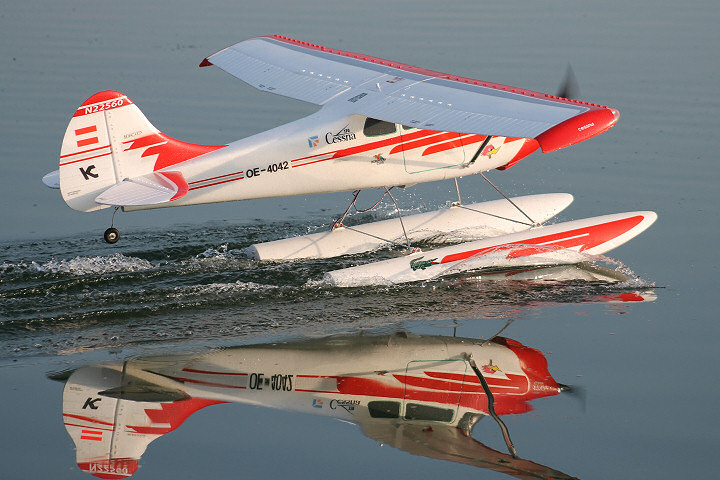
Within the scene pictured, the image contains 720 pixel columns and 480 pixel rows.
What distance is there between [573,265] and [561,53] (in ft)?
31.2

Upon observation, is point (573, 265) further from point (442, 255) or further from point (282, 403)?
point (282, 403)

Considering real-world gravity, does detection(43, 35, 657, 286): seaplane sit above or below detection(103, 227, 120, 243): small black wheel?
above

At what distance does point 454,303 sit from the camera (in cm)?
973

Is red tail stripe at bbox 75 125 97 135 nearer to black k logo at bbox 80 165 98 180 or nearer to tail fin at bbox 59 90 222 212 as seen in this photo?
tail fin at bbox 59 90 222 212

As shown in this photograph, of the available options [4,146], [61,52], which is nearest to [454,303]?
[4,146]

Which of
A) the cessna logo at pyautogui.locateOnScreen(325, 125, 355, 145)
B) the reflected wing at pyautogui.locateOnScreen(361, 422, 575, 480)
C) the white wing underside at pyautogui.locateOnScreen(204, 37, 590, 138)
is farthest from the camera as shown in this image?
the cessna logo at pyautogui.locateOnScreen(325, 125, 355, 145)

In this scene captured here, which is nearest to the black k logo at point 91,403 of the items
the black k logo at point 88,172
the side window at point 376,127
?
the black k logo at point 88,172

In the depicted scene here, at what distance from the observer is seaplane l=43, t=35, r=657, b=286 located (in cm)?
972

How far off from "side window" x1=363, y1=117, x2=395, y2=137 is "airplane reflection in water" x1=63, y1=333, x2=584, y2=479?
2.74m

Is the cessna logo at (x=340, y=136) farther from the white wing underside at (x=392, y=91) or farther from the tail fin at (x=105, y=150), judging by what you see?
the tail fin at (x=105, y=150)

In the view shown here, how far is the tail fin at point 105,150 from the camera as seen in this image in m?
9.64

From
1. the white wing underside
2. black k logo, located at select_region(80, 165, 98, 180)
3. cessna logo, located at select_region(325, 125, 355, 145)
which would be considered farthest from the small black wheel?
the white wing underside

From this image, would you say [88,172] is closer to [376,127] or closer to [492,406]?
[376,127]

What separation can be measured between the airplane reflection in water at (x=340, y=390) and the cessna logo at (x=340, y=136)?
265cm
